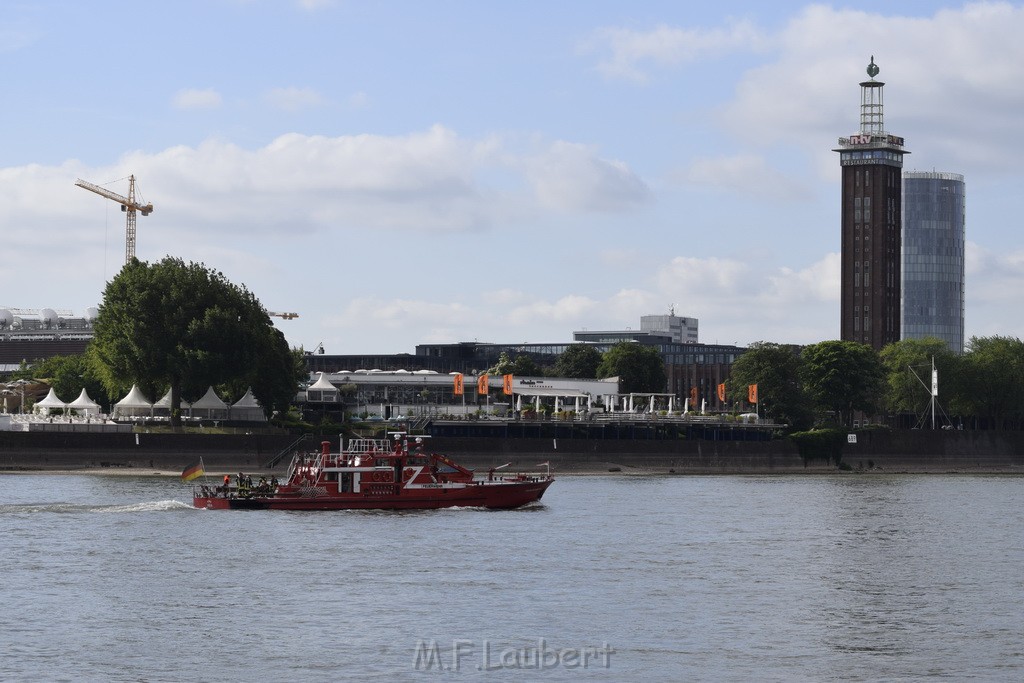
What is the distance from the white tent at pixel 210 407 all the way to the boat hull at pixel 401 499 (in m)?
63.4

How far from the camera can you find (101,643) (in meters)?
55.9

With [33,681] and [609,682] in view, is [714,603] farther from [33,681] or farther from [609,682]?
[33,681]

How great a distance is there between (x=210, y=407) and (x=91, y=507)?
2600 inches

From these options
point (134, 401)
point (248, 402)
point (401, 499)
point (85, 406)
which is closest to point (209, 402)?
point (248, 402)

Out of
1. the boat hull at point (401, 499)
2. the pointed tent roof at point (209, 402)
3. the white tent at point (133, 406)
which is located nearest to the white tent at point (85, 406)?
the white tent at point (133, 406)

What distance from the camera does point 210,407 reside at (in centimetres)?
16612

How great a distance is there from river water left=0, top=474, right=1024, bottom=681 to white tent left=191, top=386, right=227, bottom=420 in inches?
2219

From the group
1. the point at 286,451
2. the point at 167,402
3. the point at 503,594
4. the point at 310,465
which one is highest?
the point at 167,402

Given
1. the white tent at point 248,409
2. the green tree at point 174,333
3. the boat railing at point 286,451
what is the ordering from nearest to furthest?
the boat railing at point 286,451, the green tree at point 174,333, the white tent at point 248,409

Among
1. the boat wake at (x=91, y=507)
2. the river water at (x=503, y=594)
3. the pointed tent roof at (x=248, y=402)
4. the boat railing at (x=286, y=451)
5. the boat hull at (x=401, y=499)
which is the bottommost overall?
the river water at (x=503, y=594)

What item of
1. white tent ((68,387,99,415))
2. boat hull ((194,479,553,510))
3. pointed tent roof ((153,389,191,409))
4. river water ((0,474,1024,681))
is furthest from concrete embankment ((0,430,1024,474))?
boat hull ((194,479,553,510))

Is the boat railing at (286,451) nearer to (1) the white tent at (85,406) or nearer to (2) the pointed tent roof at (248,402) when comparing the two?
(2) the pointed tent roof at (248,402)

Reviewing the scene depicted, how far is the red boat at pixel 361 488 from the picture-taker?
339 feet

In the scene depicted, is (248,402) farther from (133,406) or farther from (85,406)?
(85,406)
